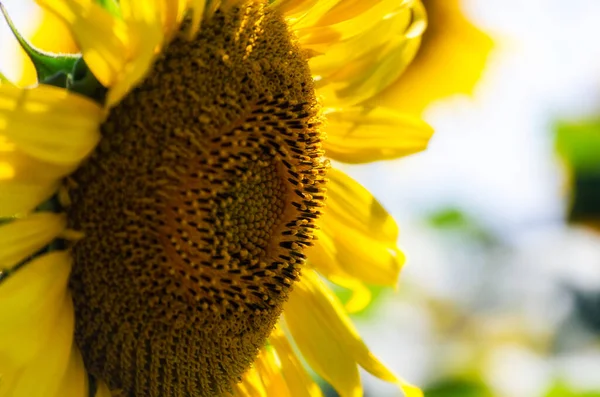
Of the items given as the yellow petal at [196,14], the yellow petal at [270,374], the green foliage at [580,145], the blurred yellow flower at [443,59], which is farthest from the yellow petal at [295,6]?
the green foliage at [580,145]

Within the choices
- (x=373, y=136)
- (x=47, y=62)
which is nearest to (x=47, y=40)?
(x=47, y=62)

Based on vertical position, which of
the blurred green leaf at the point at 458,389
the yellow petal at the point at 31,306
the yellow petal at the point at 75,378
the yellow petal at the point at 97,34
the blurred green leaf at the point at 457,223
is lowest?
the blurred green leaf at the point at 458,389

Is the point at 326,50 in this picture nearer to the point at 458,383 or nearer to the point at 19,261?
the point at 19,261

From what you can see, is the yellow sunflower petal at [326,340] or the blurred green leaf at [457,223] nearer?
the yellow sunflower petal at [326,340]

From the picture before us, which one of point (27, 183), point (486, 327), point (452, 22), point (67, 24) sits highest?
point (452, 22)

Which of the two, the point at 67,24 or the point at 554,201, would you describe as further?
the point at 554,201

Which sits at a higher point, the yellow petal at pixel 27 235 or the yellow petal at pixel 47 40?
the yellow petal at pixel 47 40

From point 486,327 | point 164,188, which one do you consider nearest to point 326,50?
point 164,188

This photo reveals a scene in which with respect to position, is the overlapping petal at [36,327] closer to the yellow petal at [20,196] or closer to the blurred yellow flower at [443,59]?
the yellow petal at [20,196]
